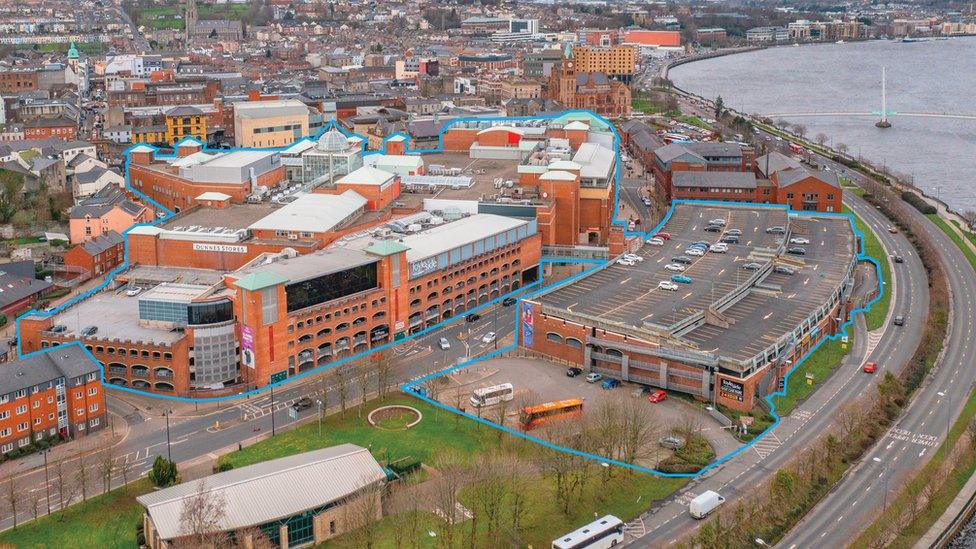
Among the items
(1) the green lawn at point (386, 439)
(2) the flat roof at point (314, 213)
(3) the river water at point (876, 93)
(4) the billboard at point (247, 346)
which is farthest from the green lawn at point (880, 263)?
(4) the billboard at point (247, 346)

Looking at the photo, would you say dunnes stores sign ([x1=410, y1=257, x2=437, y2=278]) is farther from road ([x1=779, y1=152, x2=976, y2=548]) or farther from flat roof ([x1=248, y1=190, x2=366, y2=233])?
road ([x1=779, y1=152, x2=976, y2=548])

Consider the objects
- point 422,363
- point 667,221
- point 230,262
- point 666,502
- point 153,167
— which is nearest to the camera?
point 666,502

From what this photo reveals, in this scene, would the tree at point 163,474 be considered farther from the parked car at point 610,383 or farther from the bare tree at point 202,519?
the parked car at point 610,383

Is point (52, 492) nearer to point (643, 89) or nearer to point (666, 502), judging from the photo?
point (666, 502)

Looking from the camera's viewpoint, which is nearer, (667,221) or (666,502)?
(666,502)

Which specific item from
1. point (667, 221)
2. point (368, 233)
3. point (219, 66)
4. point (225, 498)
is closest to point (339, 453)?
point (225, 498)

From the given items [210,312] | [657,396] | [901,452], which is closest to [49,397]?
[210,312]
